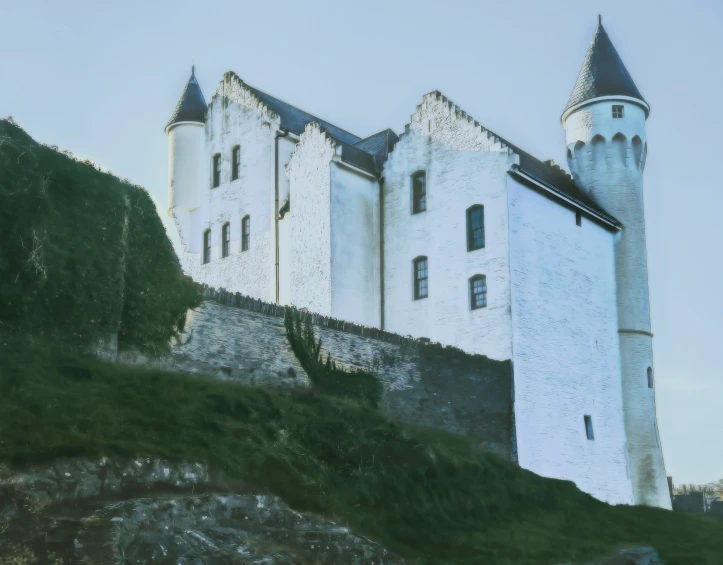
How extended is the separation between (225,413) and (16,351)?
3.80 meters

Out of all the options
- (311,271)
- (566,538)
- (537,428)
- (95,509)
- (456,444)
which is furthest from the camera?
(311,271)

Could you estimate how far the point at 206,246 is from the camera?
127ft

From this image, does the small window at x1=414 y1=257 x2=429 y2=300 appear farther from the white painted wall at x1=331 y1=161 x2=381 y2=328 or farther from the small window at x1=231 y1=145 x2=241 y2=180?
the small window at x1=231 y1=145 x2=241 y2=180

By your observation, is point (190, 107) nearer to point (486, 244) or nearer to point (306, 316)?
point (486, 244)

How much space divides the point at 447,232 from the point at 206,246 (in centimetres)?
1149

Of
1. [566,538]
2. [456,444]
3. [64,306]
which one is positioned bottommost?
[566,538]

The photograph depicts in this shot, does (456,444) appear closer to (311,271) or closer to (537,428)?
(537,428)

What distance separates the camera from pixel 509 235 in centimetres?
2984

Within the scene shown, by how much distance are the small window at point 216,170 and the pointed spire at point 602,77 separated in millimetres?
13805

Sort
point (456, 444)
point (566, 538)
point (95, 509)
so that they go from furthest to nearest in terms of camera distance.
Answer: point (456, 444)
point (566, 538)
point (95, 509)

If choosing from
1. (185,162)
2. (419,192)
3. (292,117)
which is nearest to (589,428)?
(419,192)

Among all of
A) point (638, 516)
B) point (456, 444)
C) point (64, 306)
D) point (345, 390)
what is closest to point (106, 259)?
point (64, 306)

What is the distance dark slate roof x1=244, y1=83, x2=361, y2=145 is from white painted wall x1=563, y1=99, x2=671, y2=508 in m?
9.05

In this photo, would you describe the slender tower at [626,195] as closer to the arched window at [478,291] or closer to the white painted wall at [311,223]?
the arched window at [478,291]
